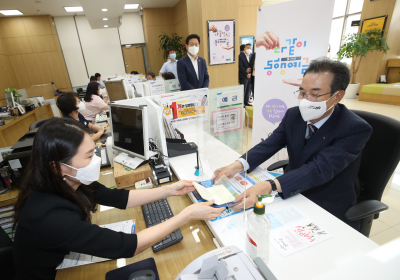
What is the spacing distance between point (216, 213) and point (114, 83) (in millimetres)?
3309

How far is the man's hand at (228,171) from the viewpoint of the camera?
1284 mm

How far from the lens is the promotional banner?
1938mm

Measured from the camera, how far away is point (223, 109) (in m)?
2.14

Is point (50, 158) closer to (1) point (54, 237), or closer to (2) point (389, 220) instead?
(1) point (54, 237)

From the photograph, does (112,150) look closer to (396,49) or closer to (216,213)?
(216,213)

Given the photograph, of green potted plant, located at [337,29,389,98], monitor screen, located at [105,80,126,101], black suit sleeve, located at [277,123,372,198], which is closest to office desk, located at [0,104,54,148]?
monitor screen, located at [105,80,126,101]

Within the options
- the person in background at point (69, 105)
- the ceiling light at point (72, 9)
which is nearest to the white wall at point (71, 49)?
the ceiling light at point (72, 9)

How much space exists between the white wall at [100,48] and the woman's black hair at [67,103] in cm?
709

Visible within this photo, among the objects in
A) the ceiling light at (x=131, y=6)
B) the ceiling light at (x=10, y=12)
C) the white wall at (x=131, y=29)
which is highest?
the ceiling light at (x=131, y=6)

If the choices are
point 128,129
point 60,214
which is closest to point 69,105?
point 128,129

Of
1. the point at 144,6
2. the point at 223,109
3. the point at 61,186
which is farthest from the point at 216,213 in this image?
the point at 144,6

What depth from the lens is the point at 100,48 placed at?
28.3ft

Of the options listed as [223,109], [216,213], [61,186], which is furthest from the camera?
[223,109]

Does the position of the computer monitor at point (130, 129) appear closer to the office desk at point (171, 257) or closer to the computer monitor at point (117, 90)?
the office desk at point (171, 257)
